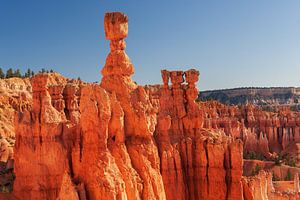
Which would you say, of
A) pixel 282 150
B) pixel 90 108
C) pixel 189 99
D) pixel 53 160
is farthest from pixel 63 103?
pixel 282 150

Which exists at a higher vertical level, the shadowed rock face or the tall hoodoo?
the tall hoodoo

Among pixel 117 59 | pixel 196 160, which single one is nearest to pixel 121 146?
pixel 117 59

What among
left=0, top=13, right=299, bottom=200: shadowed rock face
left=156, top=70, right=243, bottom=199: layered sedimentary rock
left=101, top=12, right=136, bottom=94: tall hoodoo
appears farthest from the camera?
left=156, top=70, right=243, bottom=199: layered sedimentary rock

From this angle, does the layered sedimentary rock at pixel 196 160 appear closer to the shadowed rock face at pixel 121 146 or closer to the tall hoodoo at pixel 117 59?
the shadowed rock face at pixel 121 146

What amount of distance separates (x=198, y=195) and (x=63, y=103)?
9.00 m

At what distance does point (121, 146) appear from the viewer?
15.2m

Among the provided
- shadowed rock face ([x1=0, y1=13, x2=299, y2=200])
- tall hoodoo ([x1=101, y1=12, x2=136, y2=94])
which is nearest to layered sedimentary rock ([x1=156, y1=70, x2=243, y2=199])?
shadowed rock face ([x1=0, y1=13, x2=299, y2=200])

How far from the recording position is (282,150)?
81.0 meters

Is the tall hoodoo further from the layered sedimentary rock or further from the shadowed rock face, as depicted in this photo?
the layered sedimentary rock

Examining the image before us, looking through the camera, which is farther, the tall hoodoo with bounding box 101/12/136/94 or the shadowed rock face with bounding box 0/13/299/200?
the tall hoodoo with bounding box 101/12/136/94

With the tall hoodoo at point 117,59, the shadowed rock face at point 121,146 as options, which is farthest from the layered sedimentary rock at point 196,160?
the tall hoodoo at point 117,59

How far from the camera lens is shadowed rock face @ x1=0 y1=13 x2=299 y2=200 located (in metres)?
14.0

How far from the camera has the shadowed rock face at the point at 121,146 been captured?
45.8ft

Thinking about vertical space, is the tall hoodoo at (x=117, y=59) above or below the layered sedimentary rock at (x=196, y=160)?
above
